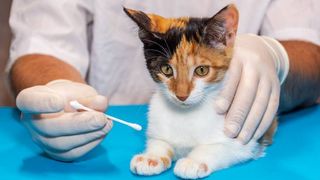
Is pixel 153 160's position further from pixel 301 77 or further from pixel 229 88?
pixel 301 77

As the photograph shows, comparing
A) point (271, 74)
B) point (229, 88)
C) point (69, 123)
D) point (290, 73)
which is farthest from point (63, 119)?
point (290, 73)

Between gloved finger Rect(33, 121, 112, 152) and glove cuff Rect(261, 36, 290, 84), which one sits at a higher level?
glove cuff Rect(261, 36, 290, 84)

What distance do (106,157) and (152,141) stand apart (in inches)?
3.3

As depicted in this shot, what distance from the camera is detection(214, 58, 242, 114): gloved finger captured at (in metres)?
0.77

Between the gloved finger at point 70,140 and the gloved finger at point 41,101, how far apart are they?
0.06 meters

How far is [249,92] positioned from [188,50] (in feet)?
0.51

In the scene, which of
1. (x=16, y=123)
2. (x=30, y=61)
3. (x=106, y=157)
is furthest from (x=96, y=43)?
(x=106, y=157)

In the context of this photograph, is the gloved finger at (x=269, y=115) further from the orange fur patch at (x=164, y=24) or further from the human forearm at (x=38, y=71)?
the human forearm at (x=38, y=71)

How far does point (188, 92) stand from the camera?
72cm

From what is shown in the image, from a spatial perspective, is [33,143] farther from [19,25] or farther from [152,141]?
[19,25]

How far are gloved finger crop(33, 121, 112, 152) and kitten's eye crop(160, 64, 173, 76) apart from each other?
0.38 feet

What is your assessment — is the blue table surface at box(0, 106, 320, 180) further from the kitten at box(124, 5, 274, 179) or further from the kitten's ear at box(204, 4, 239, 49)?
the kitten's ear at box(204, 4, 239, 49)

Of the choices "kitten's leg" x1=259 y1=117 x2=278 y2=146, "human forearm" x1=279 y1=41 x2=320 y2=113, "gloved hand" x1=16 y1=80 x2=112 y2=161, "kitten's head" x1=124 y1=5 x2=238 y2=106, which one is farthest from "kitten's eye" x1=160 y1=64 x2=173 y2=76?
"human forearm" x1=279 y1=41 x2=320 y2=113

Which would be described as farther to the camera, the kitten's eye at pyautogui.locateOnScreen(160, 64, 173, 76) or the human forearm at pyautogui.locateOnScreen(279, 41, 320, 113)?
the human forearm at pyautogui.locateOnScreen(279, 41, 320, 113)
